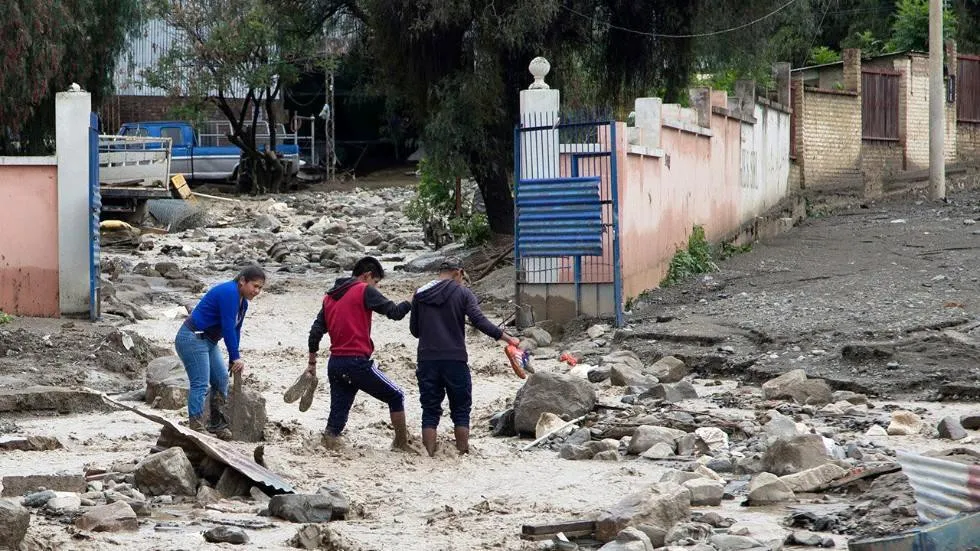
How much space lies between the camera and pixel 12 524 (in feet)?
19.4

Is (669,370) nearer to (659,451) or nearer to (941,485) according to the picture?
(659,451)

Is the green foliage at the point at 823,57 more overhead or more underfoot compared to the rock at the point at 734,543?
more overhead

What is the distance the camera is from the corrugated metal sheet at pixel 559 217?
1489 centimetres

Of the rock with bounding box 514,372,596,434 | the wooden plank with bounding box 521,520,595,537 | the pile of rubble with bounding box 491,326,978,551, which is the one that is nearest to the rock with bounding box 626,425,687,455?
the pile of rubble with bounding box 491,326,978,551

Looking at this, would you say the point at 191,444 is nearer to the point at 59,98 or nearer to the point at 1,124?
the point at 59,98

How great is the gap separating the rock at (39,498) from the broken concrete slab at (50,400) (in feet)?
11.8

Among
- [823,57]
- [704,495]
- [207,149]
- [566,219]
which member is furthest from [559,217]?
[207,149]

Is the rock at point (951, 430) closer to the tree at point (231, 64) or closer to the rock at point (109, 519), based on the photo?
the rock at point (109, 519)

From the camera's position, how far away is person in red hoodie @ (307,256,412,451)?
346 inches

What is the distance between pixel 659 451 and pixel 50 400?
488 cm

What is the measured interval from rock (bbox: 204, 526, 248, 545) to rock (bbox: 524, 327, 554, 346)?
26.6 feet

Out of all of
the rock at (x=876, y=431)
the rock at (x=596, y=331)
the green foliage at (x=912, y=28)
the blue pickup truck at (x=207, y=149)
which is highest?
the green foliage at (x=912, y=28)

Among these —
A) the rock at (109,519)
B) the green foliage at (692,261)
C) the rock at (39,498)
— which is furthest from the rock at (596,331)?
the rock at (109,519)

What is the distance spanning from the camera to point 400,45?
19.6m
